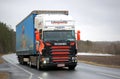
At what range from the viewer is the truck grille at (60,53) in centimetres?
2745

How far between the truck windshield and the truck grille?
62 cm

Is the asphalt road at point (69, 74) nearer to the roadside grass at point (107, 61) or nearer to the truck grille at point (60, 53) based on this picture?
the truck grille at point (60, 53)

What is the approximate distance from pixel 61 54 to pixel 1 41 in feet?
407

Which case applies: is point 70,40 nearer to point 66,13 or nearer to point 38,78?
point 66,13

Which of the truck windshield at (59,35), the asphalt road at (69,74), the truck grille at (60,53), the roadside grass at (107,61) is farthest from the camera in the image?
the roadside grass at (107,61)

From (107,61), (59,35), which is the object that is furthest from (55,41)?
(107,61)

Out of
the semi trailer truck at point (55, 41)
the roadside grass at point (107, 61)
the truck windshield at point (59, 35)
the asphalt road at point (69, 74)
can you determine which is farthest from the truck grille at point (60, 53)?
the roadside grass at point (107, 61)

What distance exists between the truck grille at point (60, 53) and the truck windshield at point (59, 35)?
62cm

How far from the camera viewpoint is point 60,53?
2748 cm

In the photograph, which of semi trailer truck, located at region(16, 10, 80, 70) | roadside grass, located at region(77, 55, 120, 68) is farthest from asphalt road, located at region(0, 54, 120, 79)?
roadside grass, located at region(77, 55, 120, 68)

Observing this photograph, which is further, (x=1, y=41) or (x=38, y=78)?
(x=1, y=41)

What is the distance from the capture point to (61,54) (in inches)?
1085

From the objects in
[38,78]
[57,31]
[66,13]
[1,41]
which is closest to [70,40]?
[57,31]

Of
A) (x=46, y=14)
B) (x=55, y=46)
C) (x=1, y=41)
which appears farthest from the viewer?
(x=1, y=41)
